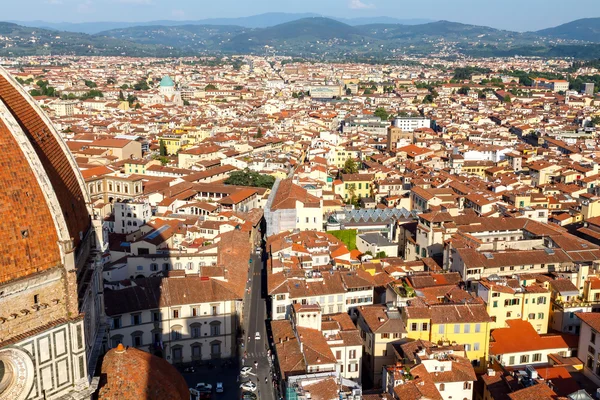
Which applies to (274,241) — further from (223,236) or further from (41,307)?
(41,307)

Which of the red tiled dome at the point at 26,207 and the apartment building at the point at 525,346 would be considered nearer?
the red tiled dome at the point at 26,207

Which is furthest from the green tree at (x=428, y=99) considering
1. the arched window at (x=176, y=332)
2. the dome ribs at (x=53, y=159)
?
the dome ribs at (x=53, y=159)

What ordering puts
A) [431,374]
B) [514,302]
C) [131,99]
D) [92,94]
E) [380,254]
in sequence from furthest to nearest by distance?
[92,94] → [131,99] → [380,254] → [514,302] → [431,374]

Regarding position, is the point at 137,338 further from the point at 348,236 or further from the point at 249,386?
the point at 348,236

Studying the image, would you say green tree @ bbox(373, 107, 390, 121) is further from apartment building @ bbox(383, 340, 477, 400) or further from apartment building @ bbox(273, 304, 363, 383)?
apartment building @ bbox(383, 340, 477, 400)

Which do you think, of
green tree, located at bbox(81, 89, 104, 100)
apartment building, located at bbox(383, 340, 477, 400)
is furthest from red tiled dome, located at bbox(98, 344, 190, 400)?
green tree, located at bbox(81, 89, 104, 100)

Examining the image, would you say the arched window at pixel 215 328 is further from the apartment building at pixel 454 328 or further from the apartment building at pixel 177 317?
the apartment building at pixel 454 328

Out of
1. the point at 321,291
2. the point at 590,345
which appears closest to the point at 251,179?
the point at 321,291
